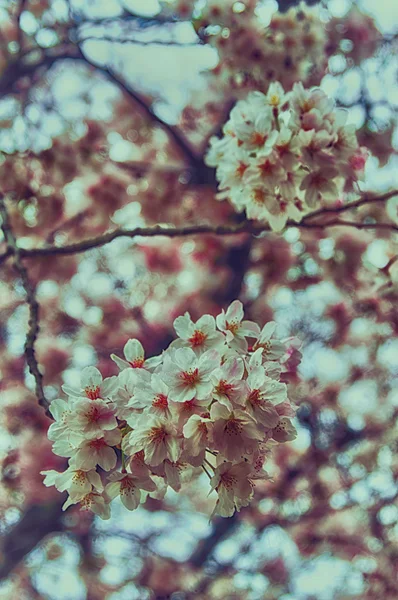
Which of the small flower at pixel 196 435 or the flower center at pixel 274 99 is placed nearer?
the small flower at pixel 196 435

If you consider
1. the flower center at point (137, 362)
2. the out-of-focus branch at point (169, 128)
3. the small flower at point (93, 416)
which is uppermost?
the small flower at point (93, 416)

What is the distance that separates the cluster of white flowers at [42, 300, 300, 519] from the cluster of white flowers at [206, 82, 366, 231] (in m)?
0.64

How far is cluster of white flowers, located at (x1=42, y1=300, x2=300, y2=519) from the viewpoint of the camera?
2.76ft

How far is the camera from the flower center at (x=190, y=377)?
0.87 metres

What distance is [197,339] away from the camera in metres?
1.00

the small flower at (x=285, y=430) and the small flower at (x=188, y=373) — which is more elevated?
the small flower at (x=188, y=373)

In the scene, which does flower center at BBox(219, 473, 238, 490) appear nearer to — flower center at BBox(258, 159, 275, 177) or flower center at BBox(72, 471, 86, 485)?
flower center at BBox(72, 471, 86, 485)

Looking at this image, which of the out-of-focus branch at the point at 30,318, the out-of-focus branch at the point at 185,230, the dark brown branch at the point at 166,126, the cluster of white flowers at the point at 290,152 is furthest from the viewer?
the dark brown branch at the point at 166,126

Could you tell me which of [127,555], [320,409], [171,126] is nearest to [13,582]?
[127,555]

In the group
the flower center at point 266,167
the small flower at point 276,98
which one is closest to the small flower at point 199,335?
the flower center at point 266,167

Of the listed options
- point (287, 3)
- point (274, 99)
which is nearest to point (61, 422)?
point (274, 99)

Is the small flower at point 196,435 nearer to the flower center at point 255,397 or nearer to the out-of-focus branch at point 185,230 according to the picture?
the flower center at point 255,397

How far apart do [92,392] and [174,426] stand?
143mm

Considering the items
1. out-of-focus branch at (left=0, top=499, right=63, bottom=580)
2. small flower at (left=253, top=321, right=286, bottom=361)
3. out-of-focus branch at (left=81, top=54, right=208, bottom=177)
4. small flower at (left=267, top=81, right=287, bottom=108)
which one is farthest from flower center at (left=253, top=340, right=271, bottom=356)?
out-of-focus branch at (left=81, top=54, right=208, bottom=177)
